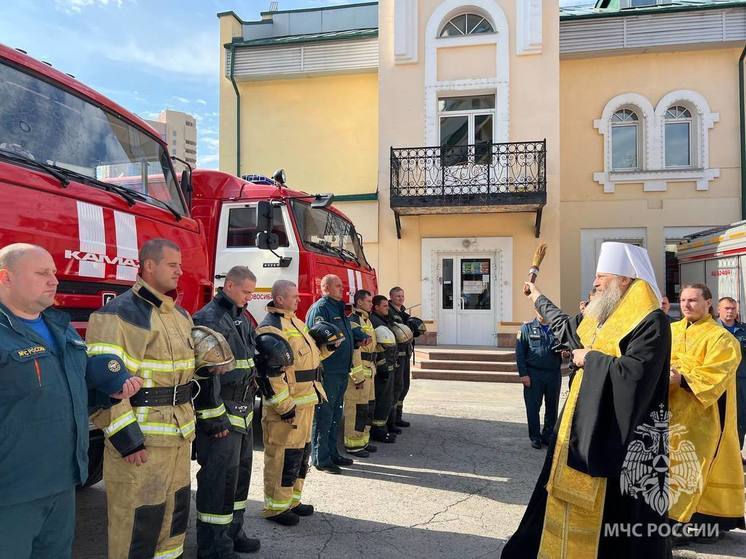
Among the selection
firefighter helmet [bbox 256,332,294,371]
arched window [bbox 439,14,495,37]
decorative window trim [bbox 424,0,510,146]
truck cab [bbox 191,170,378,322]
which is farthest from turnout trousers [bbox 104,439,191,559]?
arched window [bbox 439,14,495,37]

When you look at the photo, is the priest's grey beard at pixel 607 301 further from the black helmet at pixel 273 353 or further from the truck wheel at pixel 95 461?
the truck wheel at pixel 95 461

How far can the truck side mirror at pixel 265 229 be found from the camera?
226 inches

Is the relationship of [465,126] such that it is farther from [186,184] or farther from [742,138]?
[186,184]

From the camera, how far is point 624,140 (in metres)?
13.1

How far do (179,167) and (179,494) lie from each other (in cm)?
331

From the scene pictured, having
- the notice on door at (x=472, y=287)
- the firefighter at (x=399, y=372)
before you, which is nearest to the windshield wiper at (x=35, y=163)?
the firefighter at (x=399, y=372)

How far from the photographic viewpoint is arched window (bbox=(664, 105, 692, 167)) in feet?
42.1

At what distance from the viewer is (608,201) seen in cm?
1299

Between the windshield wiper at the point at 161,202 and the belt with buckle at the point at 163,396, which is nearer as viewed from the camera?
the belt with buckle at the point at 163,396

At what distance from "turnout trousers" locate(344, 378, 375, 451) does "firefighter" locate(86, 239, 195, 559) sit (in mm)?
2777

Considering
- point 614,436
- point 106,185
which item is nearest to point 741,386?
point 614,436

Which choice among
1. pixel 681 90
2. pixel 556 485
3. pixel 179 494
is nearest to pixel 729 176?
pixel 681 90

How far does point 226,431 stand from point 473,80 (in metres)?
11.3

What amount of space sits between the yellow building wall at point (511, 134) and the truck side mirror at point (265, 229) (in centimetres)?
709
